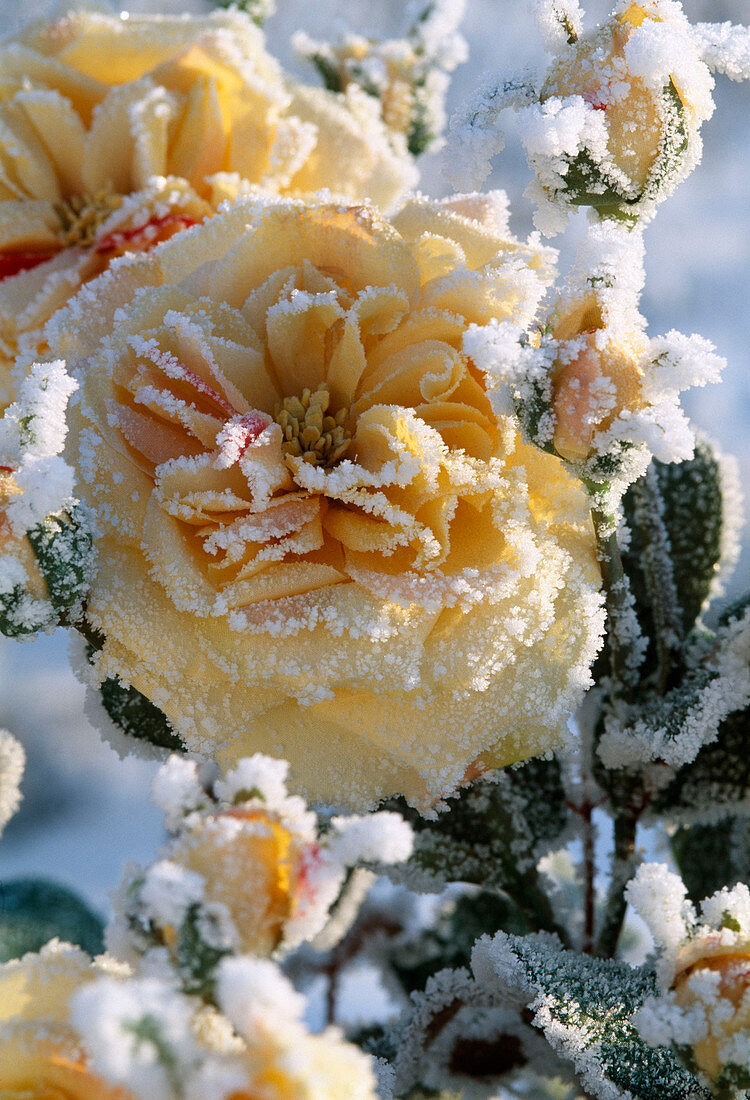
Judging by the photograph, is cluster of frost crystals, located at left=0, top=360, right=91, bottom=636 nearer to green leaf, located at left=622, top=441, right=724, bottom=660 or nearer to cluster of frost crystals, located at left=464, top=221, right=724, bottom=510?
cluster of frost crystals, located at left=464, top=221, right=724, bottom=510

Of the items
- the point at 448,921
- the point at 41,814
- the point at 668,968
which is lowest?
the point at 41,814

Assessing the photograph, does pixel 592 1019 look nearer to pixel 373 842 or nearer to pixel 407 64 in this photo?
pixel 373 842

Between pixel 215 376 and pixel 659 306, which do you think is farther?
pixel 659 306

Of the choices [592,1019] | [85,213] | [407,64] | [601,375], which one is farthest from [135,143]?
[592,1019]

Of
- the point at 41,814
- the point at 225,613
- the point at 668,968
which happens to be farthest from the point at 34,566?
the point at 41,814

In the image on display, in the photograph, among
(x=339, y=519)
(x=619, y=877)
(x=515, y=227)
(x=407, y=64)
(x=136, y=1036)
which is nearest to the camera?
(x=136, y=1036)

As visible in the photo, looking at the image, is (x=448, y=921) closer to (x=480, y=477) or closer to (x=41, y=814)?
(x=480, y=477)

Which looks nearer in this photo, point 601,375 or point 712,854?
point 601,375

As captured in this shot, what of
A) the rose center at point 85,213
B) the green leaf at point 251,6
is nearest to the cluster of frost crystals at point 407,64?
the green leaf at point 251,6
